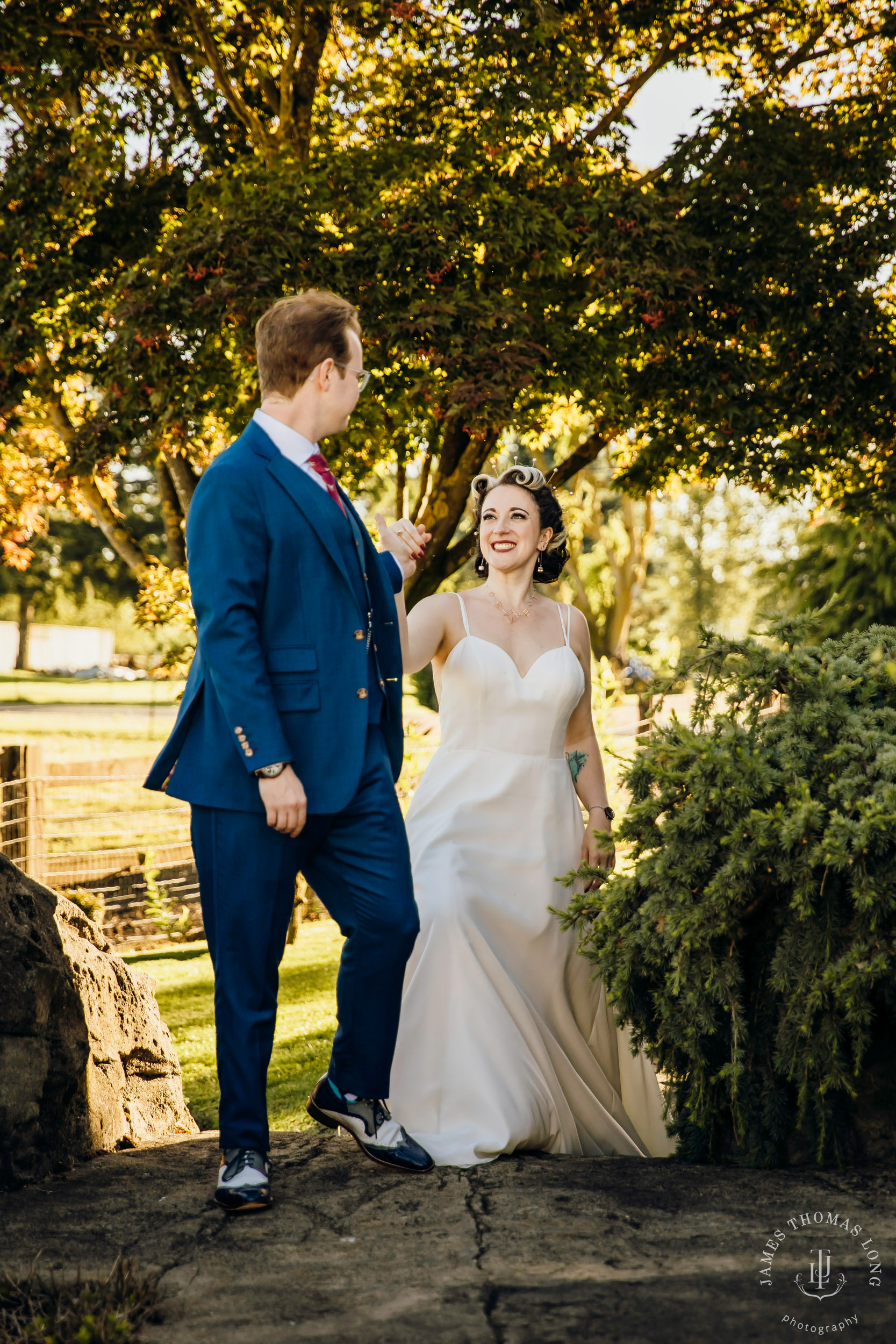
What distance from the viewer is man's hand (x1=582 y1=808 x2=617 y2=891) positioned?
144 inches

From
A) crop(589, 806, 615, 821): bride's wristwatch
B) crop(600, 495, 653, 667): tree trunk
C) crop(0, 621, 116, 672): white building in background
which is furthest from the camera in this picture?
crop(0, 621, 116, 672): white building in background

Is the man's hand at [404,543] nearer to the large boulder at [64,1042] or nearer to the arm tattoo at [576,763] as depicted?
the arm tattoo at [576,763]

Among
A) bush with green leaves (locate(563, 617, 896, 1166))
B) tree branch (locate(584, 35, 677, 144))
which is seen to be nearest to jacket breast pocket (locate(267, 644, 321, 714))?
bush with green leaves (locate(563, 617, 896, 1166))

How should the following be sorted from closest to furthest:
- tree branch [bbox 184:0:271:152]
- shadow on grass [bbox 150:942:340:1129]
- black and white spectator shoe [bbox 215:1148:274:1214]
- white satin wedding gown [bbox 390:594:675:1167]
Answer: black and white spectator shoe [bbox 215:1148:274:1214] < white satin wedding gown [bbox 390:594:675:1167] < shadow on grass [bbox 150:942:340:1129] < tree branch [bbox 184:0:271:152]

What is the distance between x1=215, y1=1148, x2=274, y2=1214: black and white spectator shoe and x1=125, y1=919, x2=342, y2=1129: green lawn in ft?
7.35

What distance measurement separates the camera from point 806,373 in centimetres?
689

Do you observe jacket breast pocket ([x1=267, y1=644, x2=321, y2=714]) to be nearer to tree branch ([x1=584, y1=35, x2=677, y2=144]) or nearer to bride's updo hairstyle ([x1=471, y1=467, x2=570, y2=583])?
bride's updo hairstyle ([x1=471, y1=467, x2=570, y2=583])

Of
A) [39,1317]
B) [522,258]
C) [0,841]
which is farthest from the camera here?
[0,841]

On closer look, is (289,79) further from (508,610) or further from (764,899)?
(764,899)

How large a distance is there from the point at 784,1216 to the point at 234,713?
1615 millimetres

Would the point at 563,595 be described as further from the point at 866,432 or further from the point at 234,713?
the point at 234,713

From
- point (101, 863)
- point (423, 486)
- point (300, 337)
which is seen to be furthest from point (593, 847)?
point (101, 863)

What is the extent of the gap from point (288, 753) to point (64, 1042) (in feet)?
3.46

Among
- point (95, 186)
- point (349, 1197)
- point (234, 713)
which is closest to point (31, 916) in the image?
point (234, 713)
